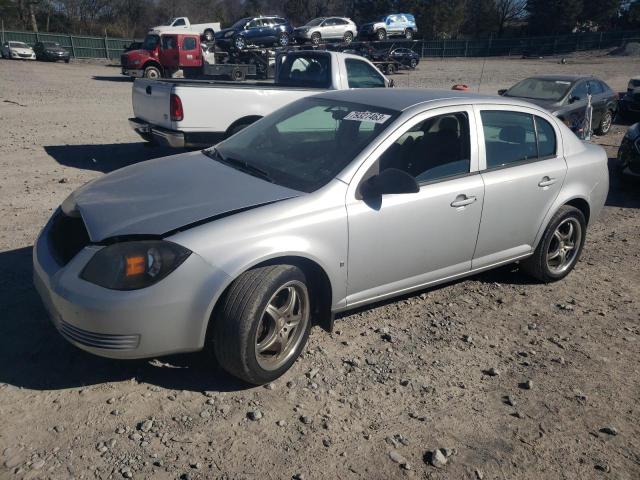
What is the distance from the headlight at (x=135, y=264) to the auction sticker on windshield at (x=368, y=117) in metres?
1.69

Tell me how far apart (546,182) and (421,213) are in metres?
1.41

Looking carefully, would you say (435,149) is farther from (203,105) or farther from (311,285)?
(203,105)

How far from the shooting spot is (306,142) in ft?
13.6

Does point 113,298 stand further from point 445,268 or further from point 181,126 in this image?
point 181,126

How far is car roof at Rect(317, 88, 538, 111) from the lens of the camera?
4.15m

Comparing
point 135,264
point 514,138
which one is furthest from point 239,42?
point 135,264

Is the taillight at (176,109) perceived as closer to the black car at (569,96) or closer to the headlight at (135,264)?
the headlight at (135,264)

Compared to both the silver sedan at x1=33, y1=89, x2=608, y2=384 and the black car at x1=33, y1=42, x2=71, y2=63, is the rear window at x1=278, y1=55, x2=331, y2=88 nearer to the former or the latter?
the silver sedan at x1=33, y1=89, x2=608, y2=384

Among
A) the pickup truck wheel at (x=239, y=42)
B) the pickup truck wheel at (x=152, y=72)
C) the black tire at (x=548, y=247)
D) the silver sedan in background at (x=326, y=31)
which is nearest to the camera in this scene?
the black tire at (x=548, y=247)

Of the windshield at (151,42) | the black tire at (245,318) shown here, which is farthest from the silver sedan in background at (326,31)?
the black tire at (245,318)

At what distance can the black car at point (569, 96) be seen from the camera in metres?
11.7

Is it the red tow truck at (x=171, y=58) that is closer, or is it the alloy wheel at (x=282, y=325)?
the alloy wheel at (x=282, y=325)

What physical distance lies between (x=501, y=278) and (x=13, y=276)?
409 centimetres

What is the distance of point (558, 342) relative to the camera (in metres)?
4.12
